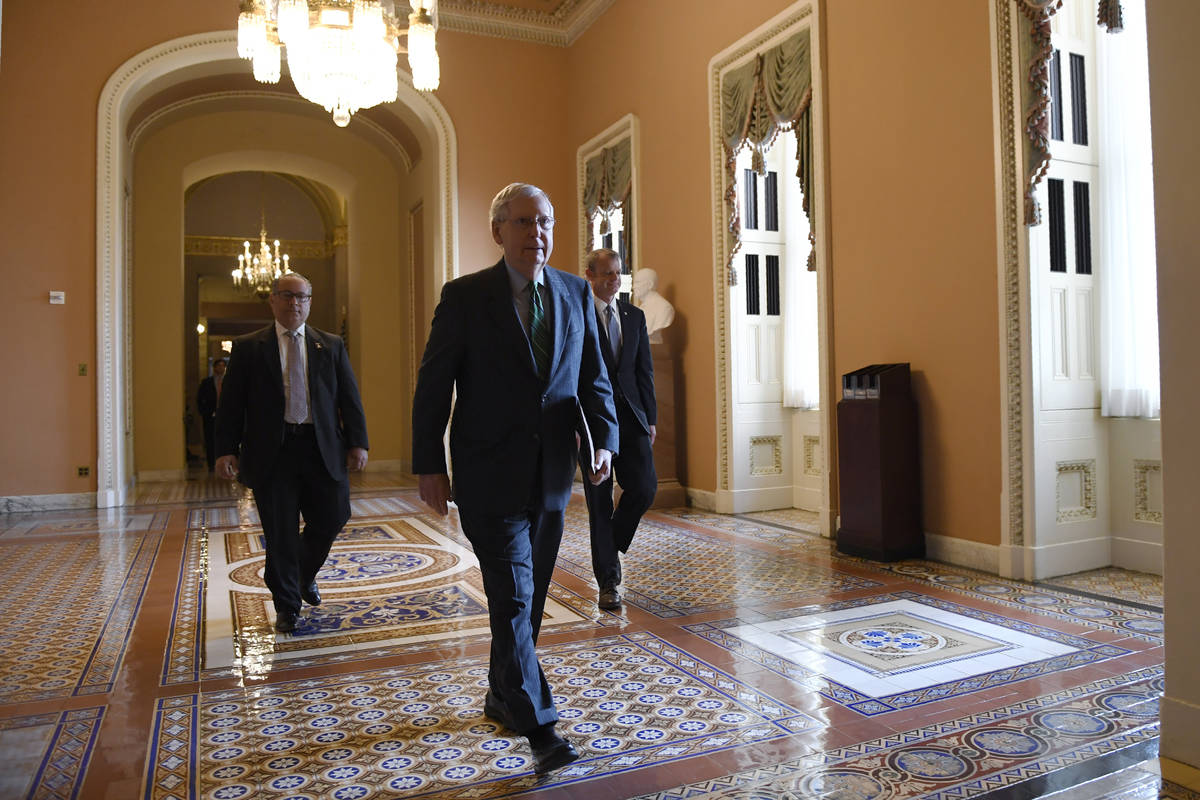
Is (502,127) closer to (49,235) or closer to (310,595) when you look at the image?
(49,235)

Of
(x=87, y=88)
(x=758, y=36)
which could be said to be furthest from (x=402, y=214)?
(x=758, y=36)

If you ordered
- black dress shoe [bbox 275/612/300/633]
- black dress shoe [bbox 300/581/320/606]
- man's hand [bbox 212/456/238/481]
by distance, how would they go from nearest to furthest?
man's hand [bbox 212/456/238/481] < black dress shoe [bbox 275/612/300/633] < black dress shoe [bbox 300/581/320/606]

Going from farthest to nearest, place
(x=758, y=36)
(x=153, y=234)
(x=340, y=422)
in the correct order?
(x=153, y=234), (x=758, y=36), (x=340, y=422)

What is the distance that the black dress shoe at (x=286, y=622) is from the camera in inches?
155

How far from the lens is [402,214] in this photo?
12.3 meters

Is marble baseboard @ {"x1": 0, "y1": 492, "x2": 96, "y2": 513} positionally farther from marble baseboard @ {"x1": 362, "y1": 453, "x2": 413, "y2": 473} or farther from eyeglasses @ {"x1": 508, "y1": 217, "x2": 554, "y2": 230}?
eyeglasses @ {"x1": 508, "y1": 217, "x2": 554, "y2": 230}

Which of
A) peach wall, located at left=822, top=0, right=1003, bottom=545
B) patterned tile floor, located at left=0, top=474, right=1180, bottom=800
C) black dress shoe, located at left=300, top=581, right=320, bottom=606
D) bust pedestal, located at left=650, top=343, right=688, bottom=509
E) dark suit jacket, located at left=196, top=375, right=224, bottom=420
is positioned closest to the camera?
patterned tile floor, located at left=0, top=474, right=1180, bottom=800

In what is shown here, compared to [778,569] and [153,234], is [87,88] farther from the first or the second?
[778,569]

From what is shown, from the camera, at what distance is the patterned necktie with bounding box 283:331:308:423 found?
3871 mm

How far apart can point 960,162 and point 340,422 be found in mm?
3671

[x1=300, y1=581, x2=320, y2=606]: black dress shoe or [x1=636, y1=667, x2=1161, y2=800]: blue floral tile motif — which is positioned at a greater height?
[x1=300, y1=581, x2=320, y2=606]: black dress shoe

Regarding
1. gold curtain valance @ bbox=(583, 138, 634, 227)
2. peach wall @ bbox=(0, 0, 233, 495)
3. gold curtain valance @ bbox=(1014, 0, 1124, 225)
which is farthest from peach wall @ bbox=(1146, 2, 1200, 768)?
peach wall @ bbox=(0, 0, 233, 495)

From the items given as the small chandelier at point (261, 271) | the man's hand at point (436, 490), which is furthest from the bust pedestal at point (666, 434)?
the small chandelier at point (261, 271)

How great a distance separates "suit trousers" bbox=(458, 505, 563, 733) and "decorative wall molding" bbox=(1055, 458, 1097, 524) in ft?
11.5
